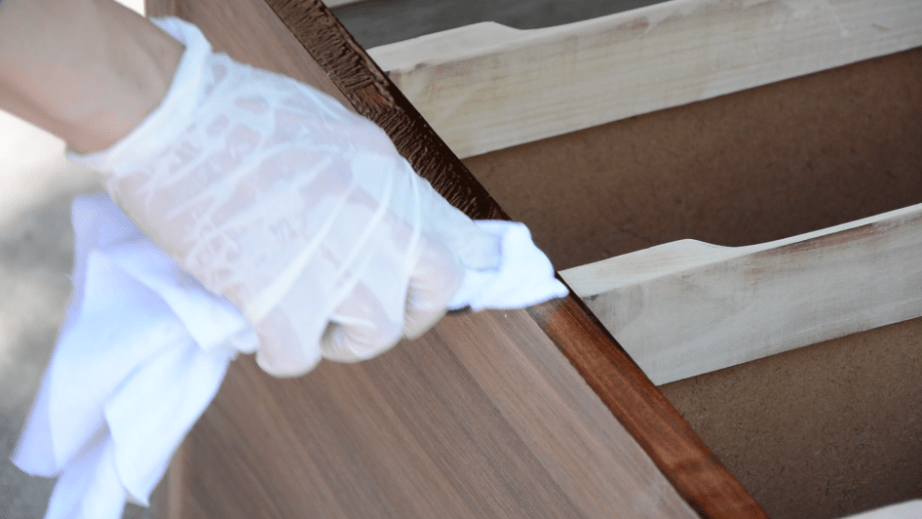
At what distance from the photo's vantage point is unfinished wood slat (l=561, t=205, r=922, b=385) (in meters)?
0.95

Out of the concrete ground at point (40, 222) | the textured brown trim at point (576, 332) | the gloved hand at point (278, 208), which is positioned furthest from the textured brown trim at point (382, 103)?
the concrete ground at point (40, 222)

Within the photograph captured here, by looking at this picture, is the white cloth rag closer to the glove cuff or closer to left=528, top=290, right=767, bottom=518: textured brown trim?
the glove cuff

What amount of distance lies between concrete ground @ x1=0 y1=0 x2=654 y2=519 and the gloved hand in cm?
102

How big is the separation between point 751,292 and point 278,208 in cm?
74

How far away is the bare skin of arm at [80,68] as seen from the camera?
0.52 meters

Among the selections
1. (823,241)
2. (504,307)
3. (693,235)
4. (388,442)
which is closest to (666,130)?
(693,235)

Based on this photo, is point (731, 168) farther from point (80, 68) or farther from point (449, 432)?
point (80, 68)

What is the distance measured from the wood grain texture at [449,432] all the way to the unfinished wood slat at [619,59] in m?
0.32

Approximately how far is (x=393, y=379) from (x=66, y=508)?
1.19ft

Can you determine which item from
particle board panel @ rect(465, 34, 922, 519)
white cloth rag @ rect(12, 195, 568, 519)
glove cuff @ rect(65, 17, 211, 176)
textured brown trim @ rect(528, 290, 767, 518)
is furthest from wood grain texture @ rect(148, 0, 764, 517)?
particle board panel @ rect(465, 34, 922, 519)

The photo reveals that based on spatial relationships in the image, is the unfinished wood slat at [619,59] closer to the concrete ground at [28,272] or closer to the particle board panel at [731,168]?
the particle board panel at [731,168]

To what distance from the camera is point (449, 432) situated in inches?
28.3

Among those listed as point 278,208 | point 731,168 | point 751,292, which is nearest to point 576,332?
point 278,208

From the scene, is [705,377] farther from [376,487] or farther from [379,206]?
[379,206]
